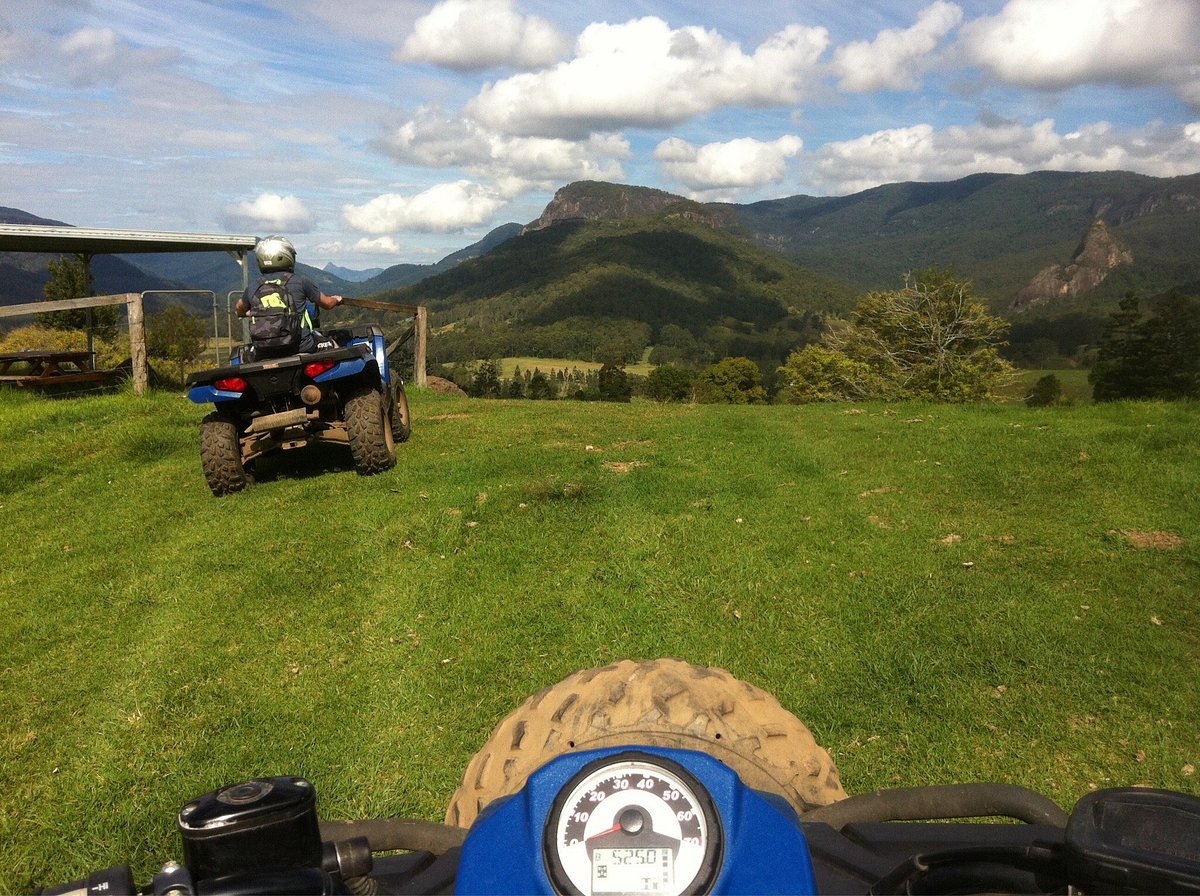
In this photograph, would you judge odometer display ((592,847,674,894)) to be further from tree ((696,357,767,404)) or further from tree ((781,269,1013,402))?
tree ((696,357,767,404))

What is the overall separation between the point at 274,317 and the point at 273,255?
73 centimetres

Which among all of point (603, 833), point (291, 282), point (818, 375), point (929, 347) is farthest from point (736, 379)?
point (603, 833)

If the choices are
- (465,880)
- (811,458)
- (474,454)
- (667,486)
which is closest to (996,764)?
(465,880)

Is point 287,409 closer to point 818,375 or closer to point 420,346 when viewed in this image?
point 420,346

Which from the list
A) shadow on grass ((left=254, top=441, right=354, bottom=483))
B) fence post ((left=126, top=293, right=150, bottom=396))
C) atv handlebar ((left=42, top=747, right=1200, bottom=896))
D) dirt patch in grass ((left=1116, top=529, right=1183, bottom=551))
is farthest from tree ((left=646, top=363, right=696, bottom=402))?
atv handlebar ((left=42, top=747, right=1200, bottom=896))

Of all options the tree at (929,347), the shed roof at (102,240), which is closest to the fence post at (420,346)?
the shed roof at (102,240)

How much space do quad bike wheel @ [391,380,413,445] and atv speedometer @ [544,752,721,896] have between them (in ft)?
27.5

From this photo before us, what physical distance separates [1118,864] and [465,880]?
0.87 metres

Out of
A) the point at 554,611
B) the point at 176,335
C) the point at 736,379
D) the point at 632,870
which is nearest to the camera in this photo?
the point at 632,870

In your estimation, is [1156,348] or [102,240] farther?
[1156,348]

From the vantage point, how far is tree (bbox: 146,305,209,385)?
23375 mm

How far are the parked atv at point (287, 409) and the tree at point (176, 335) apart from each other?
1643 centimetres

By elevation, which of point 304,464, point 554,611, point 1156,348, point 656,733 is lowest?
point 554,611

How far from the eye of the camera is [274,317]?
764cm
